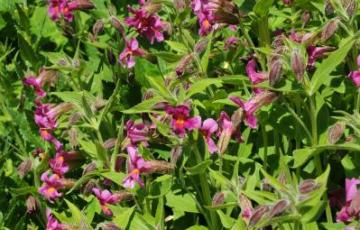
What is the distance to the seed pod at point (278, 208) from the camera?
1.77 m

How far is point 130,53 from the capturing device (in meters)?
3.01

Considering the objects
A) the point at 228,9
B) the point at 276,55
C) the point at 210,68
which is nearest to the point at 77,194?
the point at 210,68

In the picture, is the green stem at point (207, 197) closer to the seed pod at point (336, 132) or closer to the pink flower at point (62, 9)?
the seed pod at point (336, 132)

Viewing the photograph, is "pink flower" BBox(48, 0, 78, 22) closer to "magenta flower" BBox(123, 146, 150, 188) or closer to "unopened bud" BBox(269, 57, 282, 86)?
"magenta flower" BBox(123, 146, 150, 188)

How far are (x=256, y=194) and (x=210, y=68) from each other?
3.13ft

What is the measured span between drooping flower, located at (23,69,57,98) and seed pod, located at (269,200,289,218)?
181cm

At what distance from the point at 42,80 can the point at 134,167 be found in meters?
1.10

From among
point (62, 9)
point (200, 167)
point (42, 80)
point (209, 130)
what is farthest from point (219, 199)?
point (62, 9)

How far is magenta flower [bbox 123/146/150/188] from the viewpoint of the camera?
237 centimetres

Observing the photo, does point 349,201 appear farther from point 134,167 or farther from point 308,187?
point 134,167

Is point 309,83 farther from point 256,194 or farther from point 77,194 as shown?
point 77,194

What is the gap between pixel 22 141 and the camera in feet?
12.1

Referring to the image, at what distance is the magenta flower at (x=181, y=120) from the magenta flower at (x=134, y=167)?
26 centimetres

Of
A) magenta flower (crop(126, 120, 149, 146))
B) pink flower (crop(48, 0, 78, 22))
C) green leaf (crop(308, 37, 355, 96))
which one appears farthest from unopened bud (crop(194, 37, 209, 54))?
pink flower (crop(48, 0, 78, 22))
